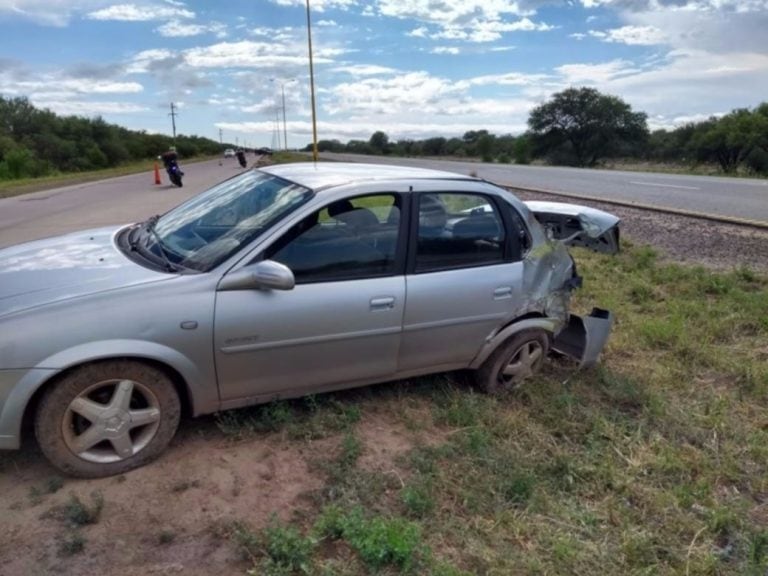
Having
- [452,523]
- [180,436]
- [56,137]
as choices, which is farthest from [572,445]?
[56,137]

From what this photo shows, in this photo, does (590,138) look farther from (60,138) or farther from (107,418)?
(107,418)

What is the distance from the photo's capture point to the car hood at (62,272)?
9.80 ft

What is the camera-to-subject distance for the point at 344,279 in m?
3.54

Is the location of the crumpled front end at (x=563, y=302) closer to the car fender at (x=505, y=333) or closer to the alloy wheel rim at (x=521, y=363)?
the car fender at (x=505, y=333)

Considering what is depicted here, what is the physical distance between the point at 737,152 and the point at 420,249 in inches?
1775

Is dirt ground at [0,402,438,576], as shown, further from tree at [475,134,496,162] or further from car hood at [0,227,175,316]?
A: tree at [475,134,496,162]

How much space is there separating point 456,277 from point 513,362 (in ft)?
2.88

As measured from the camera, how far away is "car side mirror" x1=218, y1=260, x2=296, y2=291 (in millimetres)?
3156

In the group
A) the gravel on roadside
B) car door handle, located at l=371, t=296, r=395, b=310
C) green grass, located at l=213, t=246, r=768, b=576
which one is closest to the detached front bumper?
green grass, located at l=213, t=246, r=768, b=576

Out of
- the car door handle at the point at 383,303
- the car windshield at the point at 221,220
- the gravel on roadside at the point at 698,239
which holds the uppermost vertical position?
the car windshield at the point at 221,220

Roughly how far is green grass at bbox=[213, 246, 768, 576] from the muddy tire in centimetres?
10

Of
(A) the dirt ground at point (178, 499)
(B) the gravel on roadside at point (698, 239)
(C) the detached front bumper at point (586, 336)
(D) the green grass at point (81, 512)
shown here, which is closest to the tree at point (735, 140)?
(B) the gravel on roadside at point (698, 239)

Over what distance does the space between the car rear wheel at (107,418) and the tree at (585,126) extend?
2718 inches

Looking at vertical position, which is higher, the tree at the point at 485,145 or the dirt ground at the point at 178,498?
the tree at the point at 485,145
